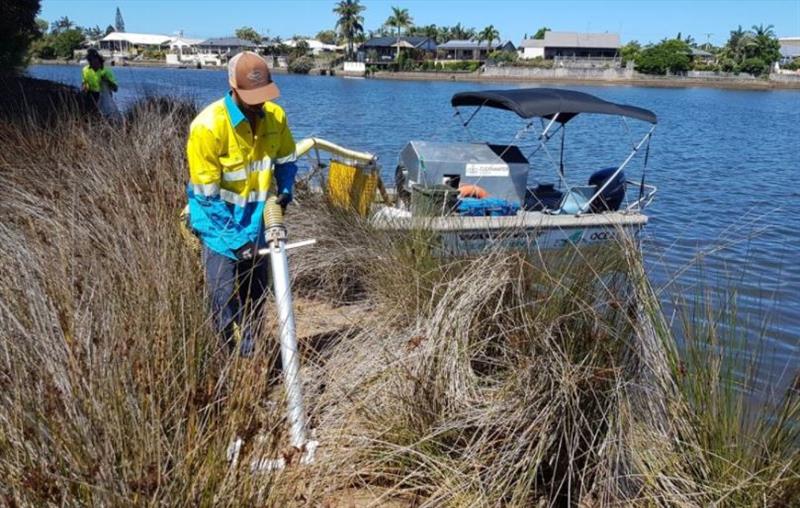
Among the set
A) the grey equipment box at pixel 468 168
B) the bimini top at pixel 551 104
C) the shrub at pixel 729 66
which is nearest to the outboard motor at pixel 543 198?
the grey equipment box at pixel 468 168

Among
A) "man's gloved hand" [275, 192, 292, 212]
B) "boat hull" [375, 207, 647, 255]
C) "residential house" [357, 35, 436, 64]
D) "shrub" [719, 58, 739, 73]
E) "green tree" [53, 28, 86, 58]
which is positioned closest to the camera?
"man's gloved hand" [275, 192, 292, 212]

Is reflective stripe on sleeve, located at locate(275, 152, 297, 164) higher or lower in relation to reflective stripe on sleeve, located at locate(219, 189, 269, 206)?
higher

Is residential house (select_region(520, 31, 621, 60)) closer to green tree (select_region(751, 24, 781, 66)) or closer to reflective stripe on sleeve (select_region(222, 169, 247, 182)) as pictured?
green tree (select_region(751, 24, 781, 66))

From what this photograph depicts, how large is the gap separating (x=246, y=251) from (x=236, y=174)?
0.42 metres

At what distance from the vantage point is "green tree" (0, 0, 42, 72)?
601 inches

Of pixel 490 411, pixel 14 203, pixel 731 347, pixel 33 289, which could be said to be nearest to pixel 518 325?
pixel 490 411

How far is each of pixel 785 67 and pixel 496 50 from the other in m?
43.9

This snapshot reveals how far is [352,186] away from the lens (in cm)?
716

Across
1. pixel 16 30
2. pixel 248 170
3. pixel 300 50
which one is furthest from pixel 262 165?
pixel 300 50

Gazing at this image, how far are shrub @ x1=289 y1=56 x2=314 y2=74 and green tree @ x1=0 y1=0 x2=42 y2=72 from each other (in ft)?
282

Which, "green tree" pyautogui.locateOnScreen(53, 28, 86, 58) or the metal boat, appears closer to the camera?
the metal boat

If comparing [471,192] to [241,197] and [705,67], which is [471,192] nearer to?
[241,197]

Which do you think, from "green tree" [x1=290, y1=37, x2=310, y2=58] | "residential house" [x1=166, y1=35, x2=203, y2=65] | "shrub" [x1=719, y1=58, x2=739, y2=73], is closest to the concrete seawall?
"shrub" [x1=719, y1=58, x2=739, y2=73]

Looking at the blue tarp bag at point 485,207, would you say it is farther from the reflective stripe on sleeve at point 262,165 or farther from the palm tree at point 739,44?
the palm tree at point 739,44
